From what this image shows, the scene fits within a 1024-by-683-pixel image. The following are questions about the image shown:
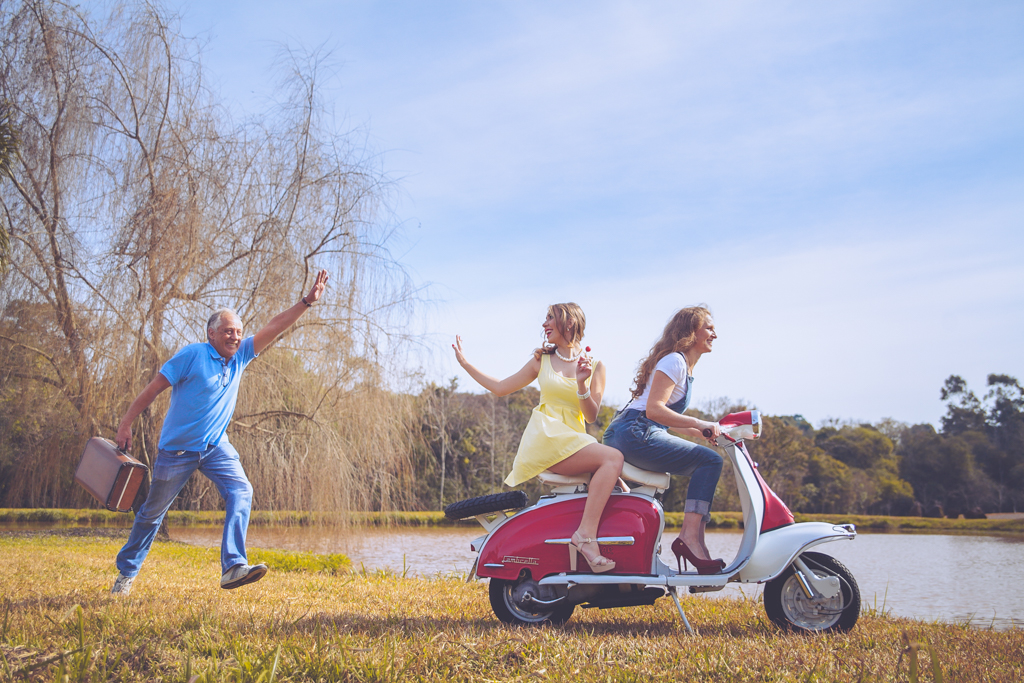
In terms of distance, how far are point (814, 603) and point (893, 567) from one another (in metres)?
11.6

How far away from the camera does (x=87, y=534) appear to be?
38.5 ft

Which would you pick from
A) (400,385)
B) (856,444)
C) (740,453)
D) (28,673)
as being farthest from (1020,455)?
(28,673)

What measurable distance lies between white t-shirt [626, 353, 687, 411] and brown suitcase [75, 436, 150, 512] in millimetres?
3081

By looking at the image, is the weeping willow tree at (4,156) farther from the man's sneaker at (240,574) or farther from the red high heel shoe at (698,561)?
the red high heel shoe at (698,561)

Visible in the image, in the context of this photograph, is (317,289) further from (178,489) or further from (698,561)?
(698,561)

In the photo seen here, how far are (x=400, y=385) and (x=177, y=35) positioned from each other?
20.9 ft

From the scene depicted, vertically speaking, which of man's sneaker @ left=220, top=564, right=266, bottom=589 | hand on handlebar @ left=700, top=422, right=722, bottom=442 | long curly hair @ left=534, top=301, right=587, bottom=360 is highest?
long curly hair @ left=534, top=301, right=587, bottom=360

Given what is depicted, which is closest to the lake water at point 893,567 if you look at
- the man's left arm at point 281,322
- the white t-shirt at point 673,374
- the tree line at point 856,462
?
the white t-shirt at point 673,374

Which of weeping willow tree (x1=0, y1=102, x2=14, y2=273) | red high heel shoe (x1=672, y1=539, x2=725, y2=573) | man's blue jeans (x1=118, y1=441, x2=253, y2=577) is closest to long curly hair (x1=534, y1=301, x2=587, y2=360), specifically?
red high heel shoe (x1=672, y1=539, x2=725, y2=573)

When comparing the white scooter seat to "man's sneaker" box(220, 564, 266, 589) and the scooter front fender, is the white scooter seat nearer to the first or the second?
the scooter front fender

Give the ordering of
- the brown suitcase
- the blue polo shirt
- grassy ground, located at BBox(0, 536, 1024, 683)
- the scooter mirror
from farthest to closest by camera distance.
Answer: the brown suitcase → the blue polo shirt → the scooter mirror → grassy ground, located at BBox(0, 536, 1024, 683)

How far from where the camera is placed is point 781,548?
3600mm

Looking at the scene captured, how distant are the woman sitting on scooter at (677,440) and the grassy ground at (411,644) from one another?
50 centimetres

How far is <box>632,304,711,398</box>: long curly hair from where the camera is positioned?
411 cm
